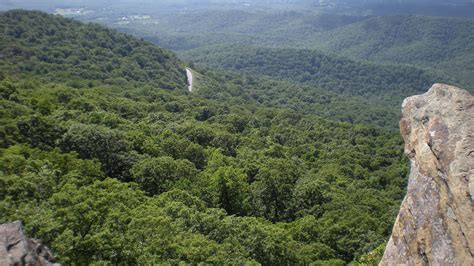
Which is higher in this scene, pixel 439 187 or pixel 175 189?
pixel 439 187

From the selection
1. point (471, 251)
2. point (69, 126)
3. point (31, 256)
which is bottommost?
point (69, 126)

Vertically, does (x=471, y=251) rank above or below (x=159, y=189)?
above

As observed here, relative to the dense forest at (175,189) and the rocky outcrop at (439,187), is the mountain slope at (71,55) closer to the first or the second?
the dense forest at (175,189)

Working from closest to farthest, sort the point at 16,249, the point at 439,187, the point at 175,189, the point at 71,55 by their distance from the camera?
the point at 439,187
the point at 16,249
the point at 175,189
the point at 71,55

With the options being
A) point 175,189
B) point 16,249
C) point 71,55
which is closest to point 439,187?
point 16,249

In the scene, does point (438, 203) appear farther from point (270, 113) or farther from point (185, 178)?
point (270, 113)

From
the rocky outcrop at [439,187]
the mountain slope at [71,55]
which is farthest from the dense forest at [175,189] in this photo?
the mountain slope at [71,55]

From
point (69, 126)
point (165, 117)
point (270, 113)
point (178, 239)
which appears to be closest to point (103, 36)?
point (270, 113)

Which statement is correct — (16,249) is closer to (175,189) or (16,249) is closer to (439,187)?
(439,187)
